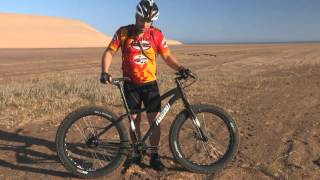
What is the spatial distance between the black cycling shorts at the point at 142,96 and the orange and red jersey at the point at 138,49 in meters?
0.07

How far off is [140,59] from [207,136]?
1.16m

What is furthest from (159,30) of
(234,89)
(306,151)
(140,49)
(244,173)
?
(234,89)

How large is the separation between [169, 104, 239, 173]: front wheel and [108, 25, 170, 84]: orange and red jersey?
0.63 m

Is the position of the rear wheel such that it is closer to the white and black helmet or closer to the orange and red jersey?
the orange and red jersey

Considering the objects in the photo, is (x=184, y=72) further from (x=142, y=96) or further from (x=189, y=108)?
(x=142, y=96)

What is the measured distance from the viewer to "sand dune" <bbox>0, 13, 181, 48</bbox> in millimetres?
91438

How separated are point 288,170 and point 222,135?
2.83ft

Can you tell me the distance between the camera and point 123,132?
5.24 meters

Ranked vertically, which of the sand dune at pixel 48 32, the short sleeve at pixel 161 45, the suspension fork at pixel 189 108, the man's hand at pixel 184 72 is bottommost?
the sand dune at pixel 48 32

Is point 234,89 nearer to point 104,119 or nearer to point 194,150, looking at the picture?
point 194,150

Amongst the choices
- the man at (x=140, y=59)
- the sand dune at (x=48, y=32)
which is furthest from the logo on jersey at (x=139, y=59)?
the sand dune at (x=48, y=32)

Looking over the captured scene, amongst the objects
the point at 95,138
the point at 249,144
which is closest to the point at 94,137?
the point at 95,138

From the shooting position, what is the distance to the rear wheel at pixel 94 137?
509 centimetres

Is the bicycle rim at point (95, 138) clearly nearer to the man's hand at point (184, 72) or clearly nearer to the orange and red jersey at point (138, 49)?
the orange and red jersey at point (138, 49)
